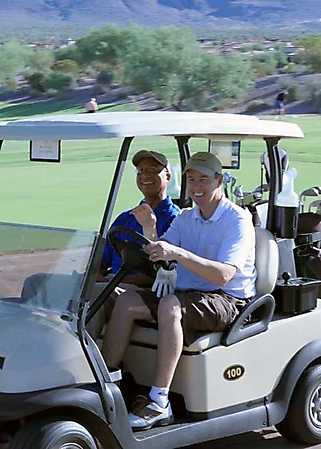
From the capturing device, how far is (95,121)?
3.23 meters

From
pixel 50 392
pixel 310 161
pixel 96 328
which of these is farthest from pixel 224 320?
pixel 310 161

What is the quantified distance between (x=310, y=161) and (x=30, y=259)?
13873 millimetres

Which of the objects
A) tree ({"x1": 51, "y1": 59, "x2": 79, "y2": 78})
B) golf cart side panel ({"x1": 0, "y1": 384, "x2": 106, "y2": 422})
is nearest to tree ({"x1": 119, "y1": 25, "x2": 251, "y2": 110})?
tree ({"x1": 51, "y1": 59, "x2": 79, "y2": 78})

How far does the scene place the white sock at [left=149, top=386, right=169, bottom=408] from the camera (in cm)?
345

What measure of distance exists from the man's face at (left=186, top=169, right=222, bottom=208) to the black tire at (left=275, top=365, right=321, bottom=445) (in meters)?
0.92

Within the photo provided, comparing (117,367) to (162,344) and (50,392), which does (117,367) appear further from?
(50,392)

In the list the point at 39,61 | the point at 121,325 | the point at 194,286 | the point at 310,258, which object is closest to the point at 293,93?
the point at 39,61

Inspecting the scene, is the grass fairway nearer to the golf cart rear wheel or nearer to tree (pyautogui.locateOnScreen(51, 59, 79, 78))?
the golf cart rear wheel

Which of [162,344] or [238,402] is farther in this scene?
[238,402]

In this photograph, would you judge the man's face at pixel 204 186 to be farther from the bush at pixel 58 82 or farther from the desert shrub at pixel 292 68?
the desert shrub at pixel 292 68

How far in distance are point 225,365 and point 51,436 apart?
0.86m

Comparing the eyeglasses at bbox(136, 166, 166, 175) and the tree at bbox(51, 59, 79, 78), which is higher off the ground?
the tree at bbox(51, 59, 79, 78)

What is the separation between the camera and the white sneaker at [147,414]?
3398 mm

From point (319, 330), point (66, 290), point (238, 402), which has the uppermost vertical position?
Answer: point (66, 290)
